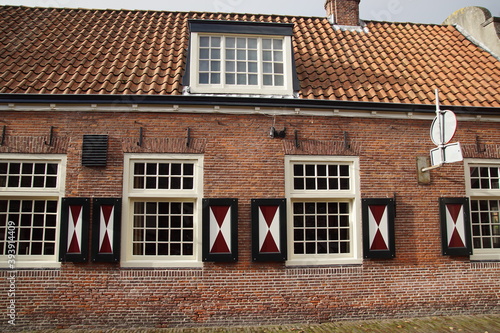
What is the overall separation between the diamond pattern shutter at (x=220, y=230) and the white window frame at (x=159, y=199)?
159 millimetres

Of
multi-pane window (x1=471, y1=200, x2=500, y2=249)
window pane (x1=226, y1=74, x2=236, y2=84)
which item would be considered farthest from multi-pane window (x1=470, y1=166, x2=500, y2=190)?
window pane (x1=226, y1=74, x2=236, y2=84)

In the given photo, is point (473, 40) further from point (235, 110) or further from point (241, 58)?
point (235, 110)

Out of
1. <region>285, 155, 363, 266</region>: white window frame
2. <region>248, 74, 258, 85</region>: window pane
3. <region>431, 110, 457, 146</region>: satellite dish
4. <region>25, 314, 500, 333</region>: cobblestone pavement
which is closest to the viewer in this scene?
<region>25, 314, 500, 333</region>: cobblestone pavement

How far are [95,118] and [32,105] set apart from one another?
3.92 feet

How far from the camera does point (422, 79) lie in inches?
334

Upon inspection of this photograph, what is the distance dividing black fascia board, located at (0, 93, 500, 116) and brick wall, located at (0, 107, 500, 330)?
0.27 m

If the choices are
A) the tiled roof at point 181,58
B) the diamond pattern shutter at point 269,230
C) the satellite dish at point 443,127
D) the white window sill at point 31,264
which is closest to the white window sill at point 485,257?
the satellite dish at point 443,127

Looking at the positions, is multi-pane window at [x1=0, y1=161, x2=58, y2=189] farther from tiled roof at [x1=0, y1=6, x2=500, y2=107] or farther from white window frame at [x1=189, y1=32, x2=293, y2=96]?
white window frame at [x1=189, y1=32, x2=293, y2=96]

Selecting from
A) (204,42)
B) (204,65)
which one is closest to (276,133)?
(204,65)

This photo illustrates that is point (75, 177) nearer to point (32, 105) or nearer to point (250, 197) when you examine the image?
point (32, 105)

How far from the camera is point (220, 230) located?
275 inches

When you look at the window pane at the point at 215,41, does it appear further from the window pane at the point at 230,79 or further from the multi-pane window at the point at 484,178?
the multi-pane window at the point at 484,178

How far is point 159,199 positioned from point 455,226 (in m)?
6.03

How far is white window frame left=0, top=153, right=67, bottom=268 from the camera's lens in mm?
6750
